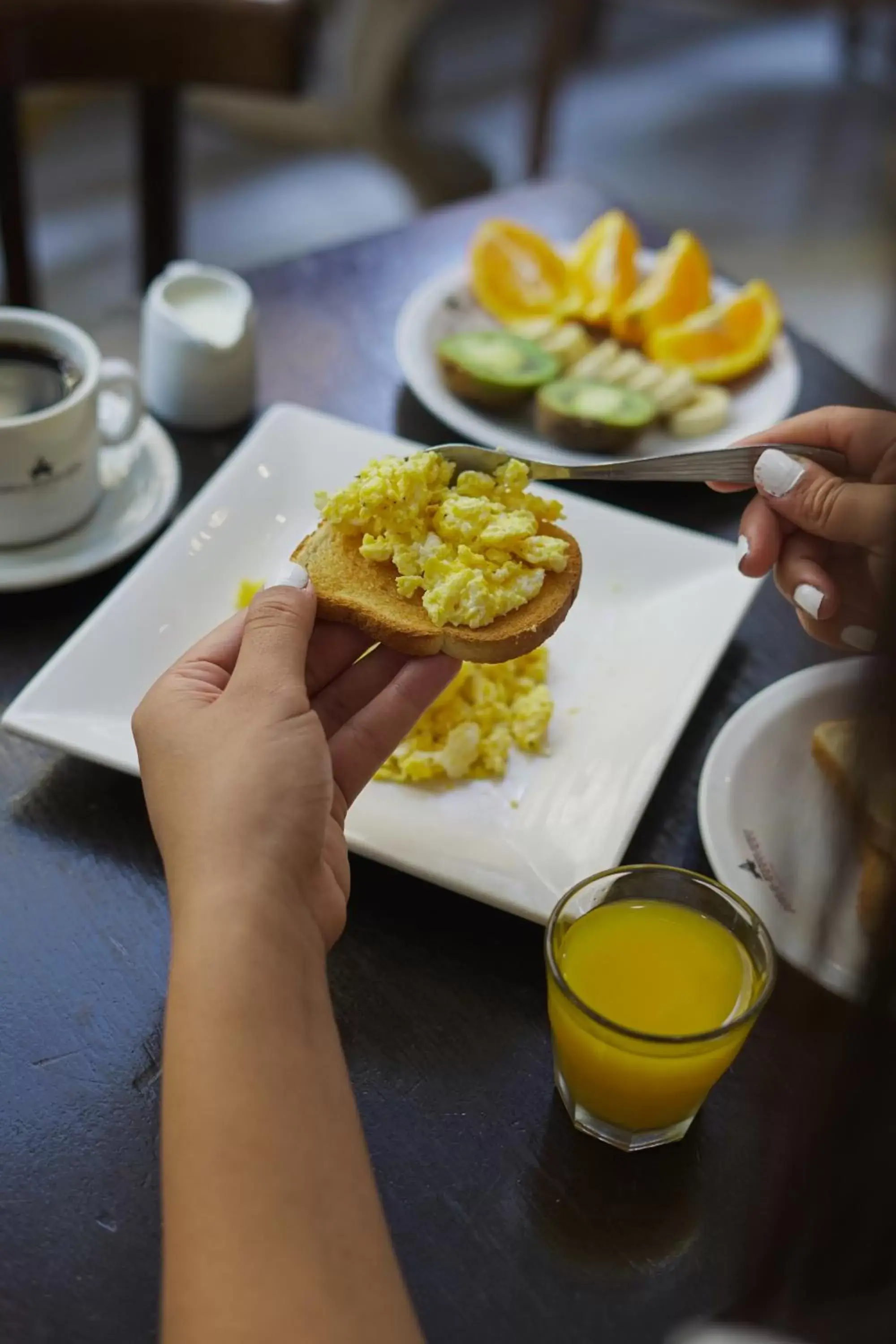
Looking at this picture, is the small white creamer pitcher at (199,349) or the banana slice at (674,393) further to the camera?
the banana slice at (674,393)

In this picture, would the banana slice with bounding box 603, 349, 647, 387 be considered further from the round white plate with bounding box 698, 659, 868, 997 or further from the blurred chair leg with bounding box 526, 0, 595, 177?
the blurred chair leg with bounding box 526, 0, 595, 177

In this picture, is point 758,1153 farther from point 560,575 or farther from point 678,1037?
point 560,575

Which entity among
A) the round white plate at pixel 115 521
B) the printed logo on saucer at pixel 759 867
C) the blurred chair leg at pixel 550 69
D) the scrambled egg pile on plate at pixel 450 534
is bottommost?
the blurred chair leg at pixel 550 69

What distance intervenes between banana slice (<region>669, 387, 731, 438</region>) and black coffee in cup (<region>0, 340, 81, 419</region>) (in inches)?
28.2

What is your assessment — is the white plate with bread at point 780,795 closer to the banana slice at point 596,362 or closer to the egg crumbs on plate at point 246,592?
the egg crumbs on plate at point 246,592

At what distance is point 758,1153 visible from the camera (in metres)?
0.96

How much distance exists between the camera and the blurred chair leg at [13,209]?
202 centimetres

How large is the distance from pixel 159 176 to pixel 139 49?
0.24 m

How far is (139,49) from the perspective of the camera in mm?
1994

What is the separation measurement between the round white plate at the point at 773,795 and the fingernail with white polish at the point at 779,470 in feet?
0.55

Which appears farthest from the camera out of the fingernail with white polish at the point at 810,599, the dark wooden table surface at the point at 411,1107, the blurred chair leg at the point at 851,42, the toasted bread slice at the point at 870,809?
the blurred chair leg at the point at 851,42

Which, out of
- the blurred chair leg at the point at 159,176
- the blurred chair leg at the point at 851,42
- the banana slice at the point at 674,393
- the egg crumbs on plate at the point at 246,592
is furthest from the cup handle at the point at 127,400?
the blurred chair leg at the point at 851,42

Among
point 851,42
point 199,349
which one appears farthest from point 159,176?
point 851,42

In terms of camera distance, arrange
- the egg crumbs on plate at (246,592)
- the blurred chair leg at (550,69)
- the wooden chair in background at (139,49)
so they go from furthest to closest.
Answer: the blurred chair leg at (550,69) → the wooden chair in background at (139,49) → the egg crumbs on plate at (246,592)
